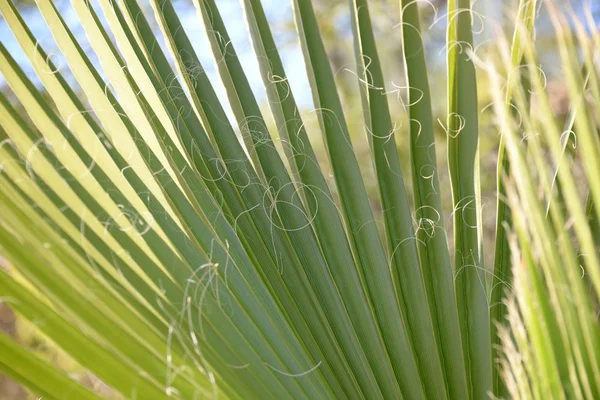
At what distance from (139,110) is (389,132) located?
343 mm

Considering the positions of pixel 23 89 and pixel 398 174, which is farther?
pixel 398 174

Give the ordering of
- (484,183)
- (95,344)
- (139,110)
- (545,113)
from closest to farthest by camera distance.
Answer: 1. (545,113)
2. (95,344)
3. (139,110)
4. (484,183)

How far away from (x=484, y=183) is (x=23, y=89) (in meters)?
2.70

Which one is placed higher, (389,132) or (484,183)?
(389,132)

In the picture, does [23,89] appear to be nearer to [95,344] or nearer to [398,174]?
[95,344]

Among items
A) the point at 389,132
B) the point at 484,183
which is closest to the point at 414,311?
the point at 389,132

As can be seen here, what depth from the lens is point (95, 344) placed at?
0.47 m

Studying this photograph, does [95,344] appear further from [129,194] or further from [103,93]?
[103,93]

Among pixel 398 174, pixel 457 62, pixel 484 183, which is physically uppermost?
pixel 457 62

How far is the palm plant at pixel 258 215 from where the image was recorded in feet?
1.80

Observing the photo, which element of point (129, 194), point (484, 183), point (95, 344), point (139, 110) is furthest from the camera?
point (484, 183)

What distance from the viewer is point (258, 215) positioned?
2.59 feet

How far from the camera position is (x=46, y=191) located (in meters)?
0.53

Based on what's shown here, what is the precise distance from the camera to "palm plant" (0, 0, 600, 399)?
0.55 meters
